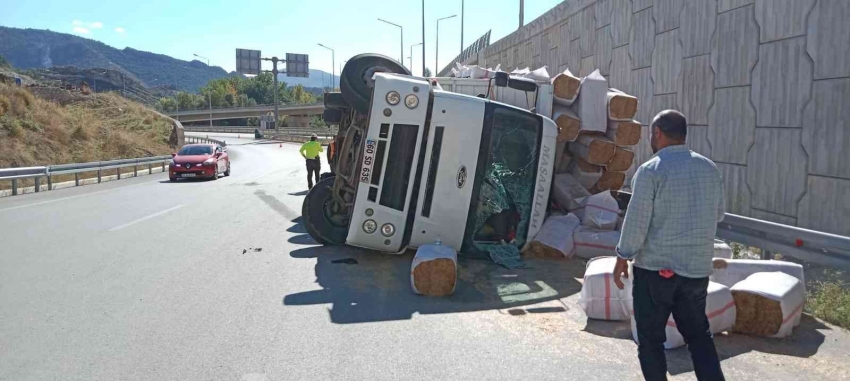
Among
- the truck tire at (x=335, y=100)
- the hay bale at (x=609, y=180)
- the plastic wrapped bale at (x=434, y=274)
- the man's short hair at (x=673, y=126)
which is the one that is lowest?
the plastic wrapped bale at (x=434, y=274)

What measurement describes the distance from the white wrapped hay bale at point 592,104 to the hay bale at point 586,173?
0.58 m

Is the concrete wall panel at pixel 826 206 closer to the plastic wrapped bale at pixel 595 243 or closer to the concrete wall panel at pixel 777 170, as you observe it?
the concrete wall panel at pixel 777 170

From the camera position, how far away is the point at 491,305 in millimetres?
6027

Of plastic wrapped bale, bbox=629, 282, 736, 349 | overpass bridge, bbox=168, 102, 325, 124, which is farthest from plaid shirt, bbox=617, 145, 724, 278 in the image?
overpass bridge, bbox=168, 102, 325, 124

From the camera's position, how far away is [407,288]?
21.8ft

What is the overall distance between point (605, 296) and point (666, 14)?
8072 mm

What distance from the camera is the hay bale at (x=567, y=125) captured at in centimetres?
910

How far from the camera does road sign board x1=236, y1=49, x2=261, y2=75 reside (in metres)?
59.4

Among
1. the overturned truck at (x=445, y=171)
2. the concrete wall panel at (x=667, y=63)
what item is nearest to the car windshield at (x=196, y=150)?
the overturned truck at (x=445, y=171)

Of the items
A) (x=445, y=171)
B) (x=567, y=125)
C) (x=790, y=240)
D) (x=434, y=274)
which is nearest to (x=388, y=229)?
(x=445, y=171)

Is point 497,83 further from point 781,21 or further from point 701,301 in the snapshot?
point 701,301

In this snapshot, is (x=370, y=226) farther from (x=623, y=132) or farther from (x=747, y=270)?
(x=623, y=132)

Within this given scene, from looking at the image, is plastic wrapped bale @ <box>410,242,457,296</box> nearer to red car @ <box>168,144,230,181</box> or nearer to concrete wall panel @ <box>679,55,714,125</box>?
concrete wall panel @ <box>679,55,714,125</box>

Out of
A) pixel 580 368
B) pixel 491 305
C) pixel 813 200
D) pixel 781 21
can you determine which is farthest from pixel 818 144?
pixel 580 368
